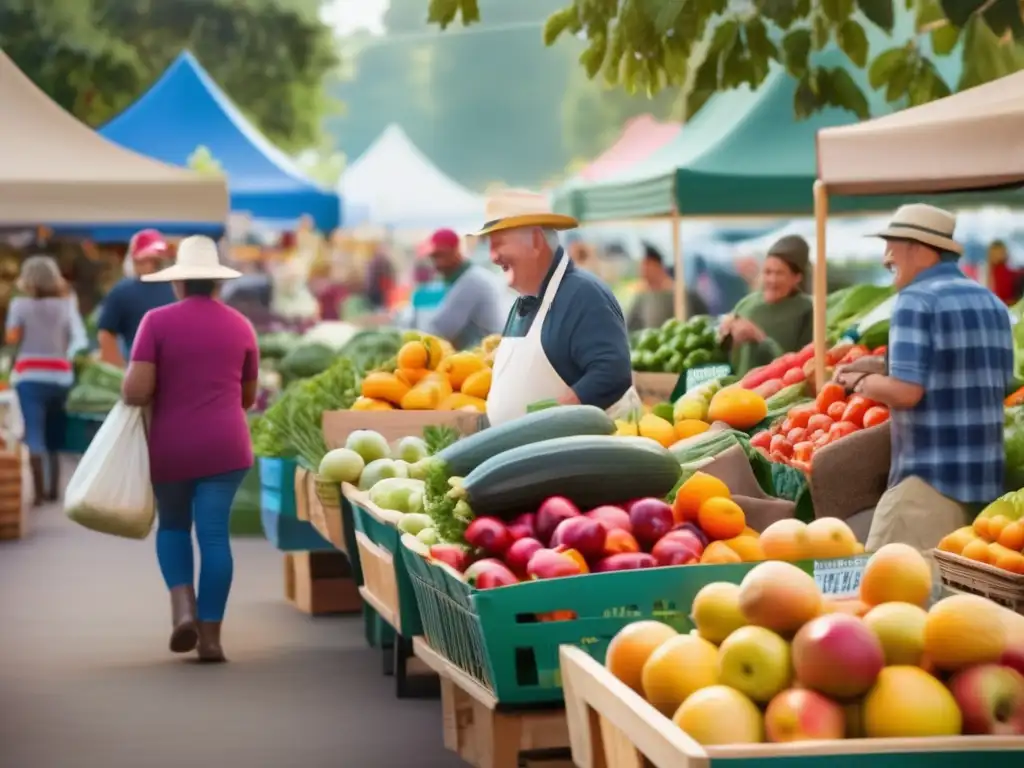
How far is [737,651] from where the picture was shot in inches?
147

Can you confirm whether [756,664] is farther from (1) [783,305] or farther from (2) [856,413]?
(1) [783,305]

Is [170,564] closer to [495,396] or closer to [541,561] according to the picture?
[495,396]

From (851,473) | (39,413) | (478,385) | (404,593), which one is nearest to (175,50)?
(39,413)

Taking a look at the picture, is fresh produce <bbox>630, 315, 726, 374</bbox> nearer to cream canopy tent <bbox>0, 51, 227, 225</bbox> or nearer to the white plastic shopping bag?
the white plastic shopping bag

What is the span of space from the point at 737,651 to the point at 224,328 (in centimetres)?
568

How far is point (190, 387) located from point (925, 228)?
350 centimetres

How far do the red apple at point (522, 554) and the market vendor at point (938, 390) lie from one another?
2181 millimetres

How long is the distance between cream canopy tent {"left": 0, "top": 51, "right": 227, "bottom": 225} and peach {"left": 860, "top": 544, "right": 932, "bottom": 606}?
392 inches

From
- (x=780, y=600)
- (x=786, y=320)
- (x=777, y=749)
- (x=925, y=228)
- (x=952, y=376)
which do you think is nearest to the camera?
(x=777, y=749)

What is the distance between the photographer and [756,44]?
8.30 meters

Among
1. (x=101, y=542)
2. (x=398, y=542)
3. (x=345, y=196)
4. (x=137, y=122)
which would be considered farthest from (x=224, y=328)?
(x=345, y=196)

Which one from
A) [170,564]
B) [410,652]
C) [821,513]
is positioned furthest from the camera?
[170,564]

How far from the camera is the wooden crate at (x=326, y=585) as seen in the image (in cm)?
1060

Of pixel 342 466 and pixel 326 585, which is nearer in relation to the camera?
pixel 342 466
